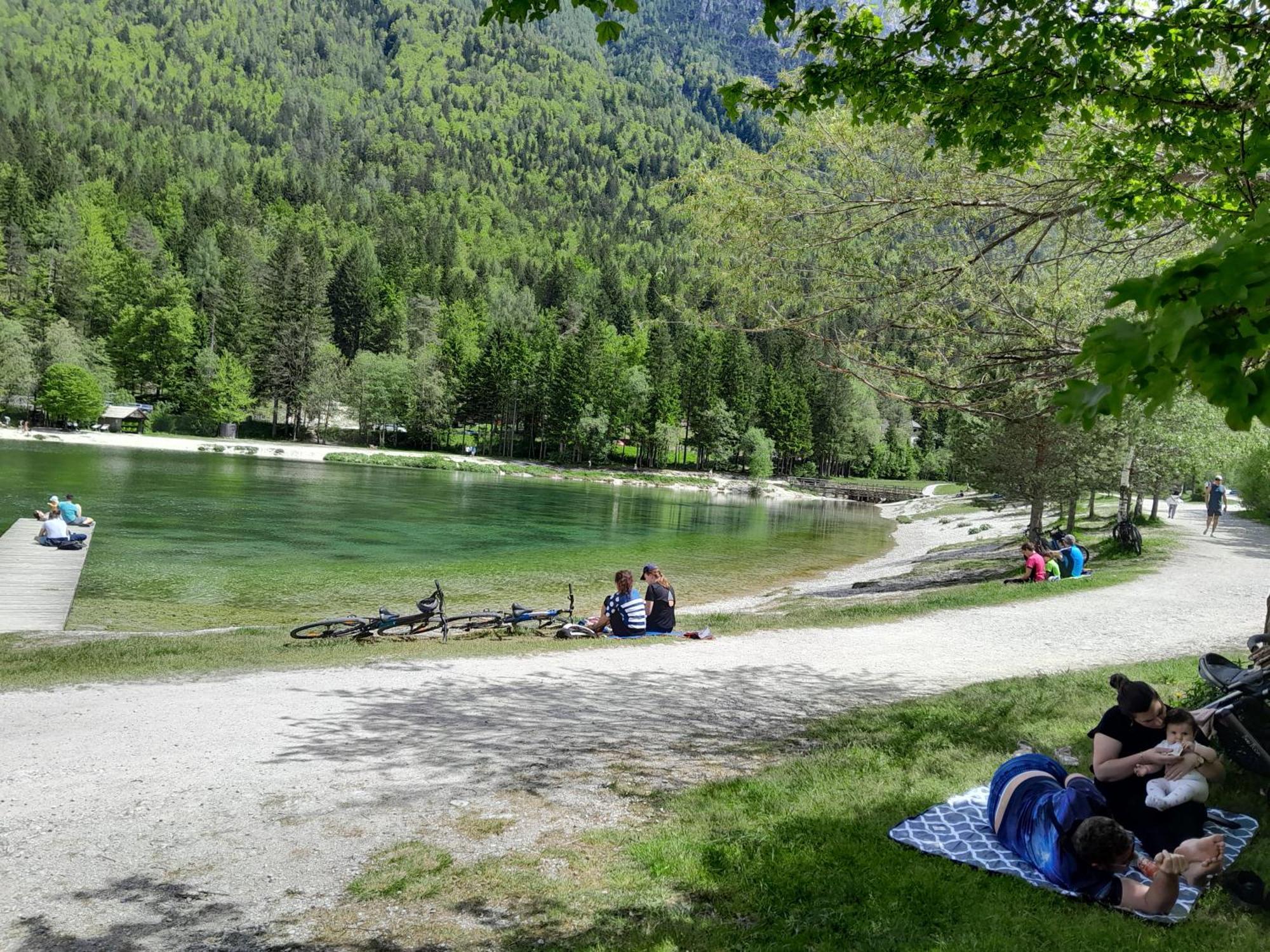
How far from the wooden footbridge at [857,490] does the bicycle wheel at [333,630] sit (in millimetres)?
81387

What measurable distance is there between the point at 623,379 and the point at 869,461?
39.9 metres

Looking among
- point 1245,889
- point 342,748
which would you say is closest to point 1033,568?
point 1245,889

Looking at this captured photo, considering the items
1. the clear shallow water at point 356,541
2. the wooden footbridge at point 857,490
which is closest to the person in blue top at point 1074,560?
the clear shallow water at point 356,541

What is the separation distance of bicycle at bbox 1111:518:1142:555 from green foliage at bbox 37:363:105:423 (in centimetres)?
9552

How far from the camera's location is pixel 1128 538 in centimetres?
2309

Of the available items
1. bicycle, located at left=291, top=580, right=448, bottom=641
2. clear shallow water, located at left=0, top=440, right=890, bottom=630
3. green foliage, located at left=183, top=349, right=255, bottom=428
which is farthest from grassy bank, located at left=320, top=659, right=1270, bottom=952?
green foliage, located at left=183, top=349, right=255, bottom=428

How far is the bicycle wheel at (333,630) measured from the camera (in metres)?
13.6

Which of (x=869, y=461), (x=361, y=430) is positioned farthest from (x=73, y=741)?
(x=869, y=461)

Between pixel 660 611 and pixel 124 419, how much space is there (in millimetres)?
96216

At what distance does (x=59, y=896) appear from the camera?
4496 millimetres

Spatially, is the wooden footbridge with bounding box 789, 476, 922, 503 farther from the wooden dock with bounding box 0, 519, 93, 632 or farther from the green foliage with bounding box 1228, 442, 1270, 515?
the wooden dock with bounding box 0, 519, 93, 632

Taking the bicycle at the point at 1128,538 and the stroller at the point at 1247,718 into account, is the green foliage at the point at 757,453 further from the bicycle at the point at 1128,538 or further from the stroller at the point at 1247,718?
the stroller at the point at 1247,718

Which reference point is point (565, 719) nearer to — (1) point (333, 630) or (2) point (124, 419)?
(1) point (333, 630)

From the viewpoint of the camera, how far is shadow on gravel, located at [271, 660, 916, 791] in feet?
22.9
